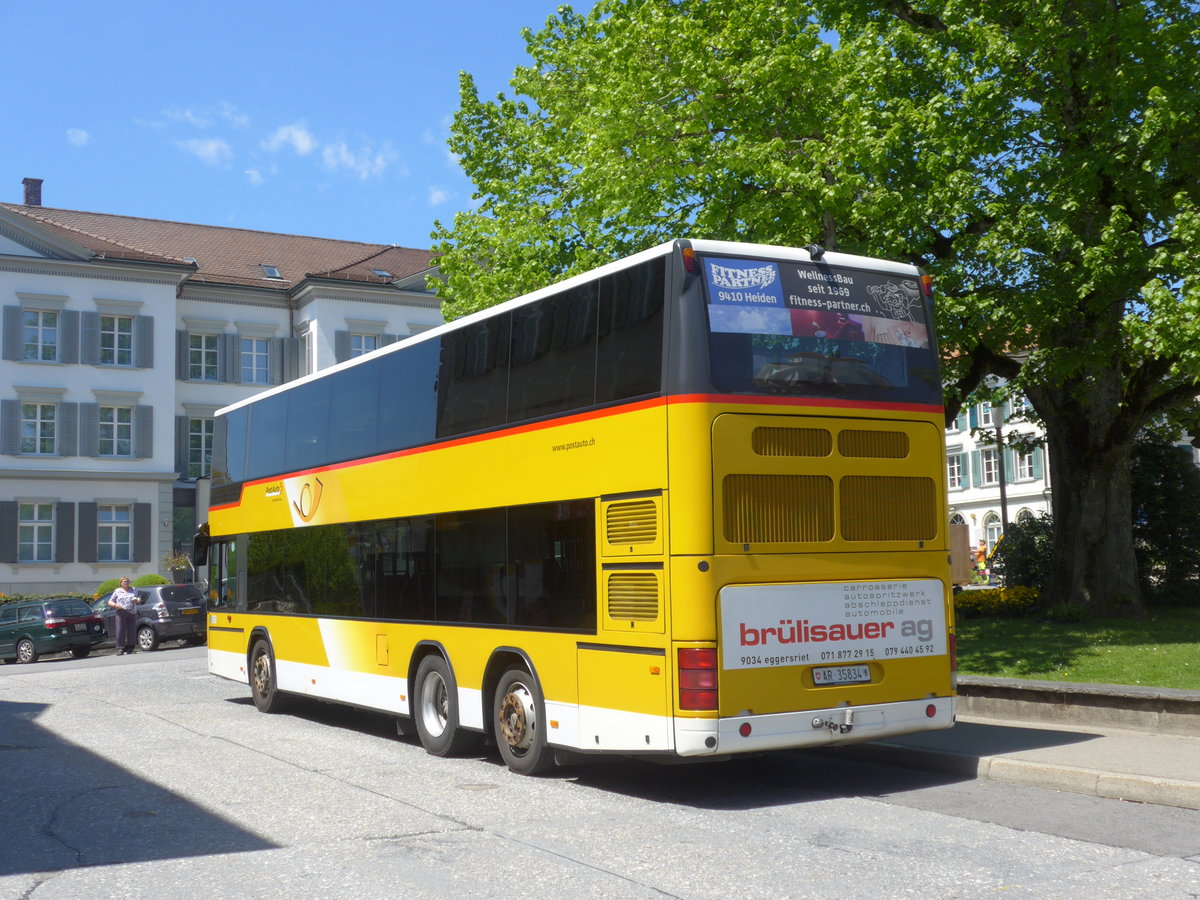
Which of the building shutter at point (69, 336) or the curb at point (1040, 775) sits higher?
the building shutter at point (69, 336)

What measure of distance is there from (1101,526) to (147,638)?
22886 mm

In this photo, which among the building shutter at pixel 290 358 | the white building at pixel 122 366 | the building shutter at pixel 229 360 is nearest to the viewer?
the white building at pixel 122 366

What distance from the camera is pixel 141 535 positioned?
47.9 metres

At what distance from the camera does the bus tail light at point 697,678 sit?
8.99 metres

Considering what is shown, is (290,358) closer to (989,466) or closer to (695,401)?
(989,466)

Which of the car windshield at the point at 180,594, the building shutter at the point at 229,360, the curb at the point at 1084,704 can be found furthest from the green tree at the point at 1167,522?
the building shutter at the point at 229,360

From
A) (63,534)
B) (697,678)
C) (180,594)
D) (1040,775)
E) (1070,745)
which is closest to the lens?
(697,678)

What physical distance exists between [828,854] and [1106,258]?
12091 millimetres

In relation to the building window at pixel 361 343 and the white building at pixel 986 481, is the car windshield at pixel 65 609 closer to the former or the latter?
the building window at pixel 361 343

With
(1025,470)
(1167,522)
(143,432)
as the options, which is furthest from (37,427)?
(1025,470)

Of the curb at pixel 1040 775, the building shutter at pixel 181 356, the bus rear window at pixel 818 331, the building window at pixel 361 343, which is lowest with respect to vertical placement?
the curb at pixel 1040 775

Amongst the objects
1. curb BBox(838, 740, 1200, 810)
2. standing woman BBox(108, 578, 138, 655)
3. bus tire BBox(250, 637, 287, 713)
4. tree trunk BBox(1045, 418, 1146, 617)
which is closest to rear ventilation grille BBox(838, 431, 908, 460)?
curb BBox(838, 740, 1200, 810)

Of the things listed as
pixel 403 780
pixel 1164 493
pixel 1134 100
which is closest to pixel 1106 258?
pixel 1134 100

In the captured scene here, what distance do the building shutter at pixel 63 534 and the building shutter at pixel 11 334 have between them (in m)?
5.44
